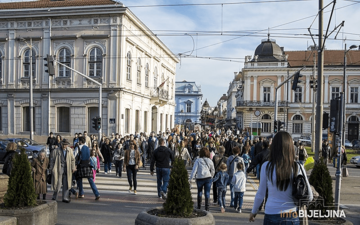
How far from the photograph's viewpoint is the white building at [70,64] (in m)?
29.5

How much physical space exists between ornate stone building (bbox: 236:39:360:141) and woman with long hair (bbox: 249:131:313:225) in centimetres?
5357

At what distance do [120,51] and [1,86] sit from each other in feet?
38.1

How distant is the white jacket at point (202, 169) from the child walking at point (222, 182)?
619 millimetres

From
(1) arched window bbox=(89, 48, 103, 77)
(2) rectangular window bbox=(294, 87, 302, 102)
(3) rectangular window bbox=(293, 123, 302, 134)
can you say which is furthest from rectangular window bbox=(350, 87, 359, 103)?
(1) arched window bbox=(89, 48, 103, 77)

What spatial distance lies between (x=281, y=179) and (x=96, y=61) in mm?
28165

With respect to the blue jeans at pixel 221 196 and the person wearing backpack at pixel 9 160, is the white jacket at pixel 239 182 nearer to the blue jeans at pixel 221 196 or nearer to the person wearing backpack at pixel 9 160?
the blue jeans at pixel 221 196

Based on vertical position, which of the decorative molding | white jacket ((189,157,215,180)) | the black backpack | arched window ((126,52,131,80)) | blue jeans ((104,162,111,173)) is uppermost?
arched window ((126,52,131,80))

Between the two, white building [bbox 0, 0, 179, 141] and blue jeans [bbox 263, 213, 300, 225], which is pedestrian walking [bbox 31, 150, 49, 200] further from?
white building [bbox 0, 0, 179, 141]

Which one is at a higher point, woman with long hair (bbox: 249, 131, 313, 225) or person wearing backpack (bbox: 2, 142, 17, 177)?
woman with long hair (bbox: 249, 131, 313, 225)

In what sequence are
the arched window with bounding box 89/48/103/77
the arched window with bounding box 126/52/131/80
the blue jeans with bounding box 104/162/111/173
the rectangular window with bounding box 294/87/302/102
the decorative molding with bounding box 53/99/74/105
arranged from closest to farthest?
1. the blue jeans with bounding box 104/162/111/173
2. the arched window with bounding box 89/48/103/77
3. the decorative molding with bounding box 53/99/74/105
4. the arched window with bounding box 126/52/131/80
5. the rectangular window with bounding box 294/87/302/102

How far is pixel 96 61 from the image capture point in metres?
30.2

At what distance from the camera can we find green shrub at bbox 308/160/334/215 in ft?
21.3

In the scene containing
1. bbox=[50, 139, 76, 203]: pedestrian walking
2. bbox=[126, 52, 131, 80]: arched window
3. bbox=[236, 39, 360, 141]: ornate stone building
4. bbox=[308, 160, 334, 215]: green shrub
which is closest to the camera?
bbox=[308, 160, 334, 215]: green shrub

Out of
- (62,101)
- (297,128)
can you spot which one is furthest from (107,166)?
(297,128)
